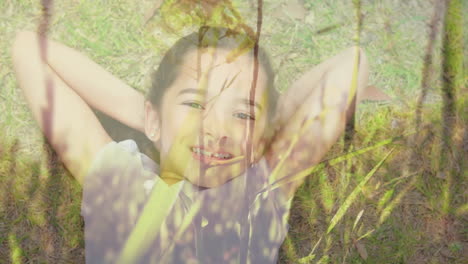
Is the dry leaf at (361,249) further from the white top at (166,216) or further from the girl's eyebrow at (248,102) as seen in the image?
the girl's eyebrow at (248,102)

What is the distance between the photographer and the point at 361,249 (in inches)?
97.4

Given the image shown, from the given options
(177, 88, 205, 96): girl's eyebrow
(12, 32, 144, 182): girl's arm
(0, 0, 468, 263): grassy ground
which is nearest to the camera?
(177, 88, 205, 96): girl's eyebrow

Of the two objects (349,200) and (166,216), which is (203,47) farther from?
(349,200)

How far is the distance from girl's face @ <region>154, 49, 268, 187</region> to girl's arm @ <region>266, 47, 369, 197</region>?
5.8 inches

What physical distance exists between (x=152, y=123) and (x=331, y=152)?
886 mm

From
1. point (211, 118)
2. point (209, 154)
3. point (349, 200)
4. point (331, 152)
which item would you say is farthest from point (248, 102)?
point (349, 200)

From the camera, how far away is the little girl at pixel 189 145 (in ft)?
7.26

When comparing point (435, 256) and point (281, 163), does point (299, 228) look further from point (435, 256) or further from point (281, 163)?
point (435, 256)

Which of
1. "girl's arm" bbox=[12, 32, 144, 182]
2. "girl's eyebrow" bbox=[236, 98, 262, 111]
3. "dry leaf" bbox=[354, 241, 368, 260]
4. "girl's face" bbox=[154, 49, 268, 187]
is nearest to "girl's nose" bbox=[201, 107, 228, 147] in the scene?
"girl's face" bbox=[154, 49, 268, 187]

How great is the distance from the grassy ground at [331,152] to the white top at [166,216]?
0.16 m

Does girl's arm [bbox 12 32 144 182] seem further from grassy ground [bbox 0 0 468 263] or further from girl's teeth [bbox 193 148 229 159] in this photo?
girl's teeth [bbox 193 148 229 159]

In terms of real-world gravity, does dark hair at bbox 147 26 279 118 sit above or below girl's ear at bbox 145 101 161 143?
above

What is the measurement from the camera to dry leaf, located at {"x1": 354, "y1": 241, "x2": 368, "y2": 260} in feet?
8.09

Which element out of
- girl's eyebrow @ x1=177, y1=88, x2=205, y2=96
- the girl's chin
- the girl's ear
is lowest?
the girl's chin
